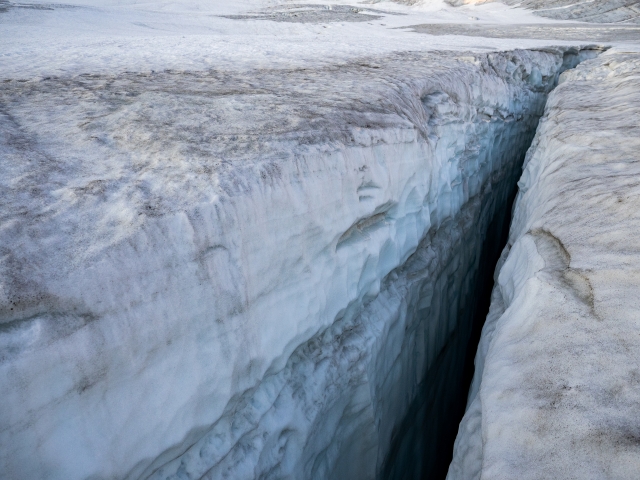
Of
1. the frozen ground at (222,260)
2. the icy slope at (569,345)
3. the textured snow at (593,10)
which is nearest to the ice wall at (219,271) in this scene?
the frozen ground at (222,260)

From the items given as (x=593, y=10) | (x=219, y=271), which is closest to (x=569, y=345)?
(x=219, y=271)

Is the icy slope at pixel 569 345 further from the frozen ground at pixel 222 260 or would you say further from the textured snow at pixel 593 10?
the textured snow at pixel 593 10

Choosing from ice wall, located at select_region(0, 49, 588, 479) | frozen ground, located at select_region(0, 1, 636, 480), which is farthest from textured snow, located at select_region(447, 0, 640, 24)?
ice wall, located at select_region(0, 49, 588, 479)

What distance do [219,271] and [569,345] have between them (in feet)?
3.26

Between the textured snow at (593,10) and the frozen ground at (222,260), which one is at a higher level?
the textured snow at (593,10)

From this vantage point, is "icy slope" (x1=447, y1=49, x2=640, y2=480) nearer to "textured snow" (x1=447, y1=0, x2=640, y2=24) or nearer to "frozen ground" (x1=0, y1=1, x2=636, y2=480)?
"frozen ground" (x1=0, y1=1, x2=636, y2=480)

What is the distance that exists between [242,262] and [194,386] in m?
0.39

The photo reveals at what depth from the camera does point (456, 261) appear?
10.8 feet

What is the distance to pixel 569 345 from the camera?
1.22 metres

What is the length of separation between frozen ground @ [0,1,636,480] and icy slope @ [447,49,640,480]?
0.60 m

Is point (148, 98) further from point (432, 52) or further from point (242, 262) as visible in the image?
point (432, 52)

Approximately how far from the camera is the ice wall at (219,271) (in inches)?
42.4

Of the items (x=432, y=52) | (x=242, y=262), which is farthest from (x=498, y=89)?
(x=242, y=262)

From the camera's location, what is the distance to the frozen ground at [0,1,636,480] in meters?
1.09
